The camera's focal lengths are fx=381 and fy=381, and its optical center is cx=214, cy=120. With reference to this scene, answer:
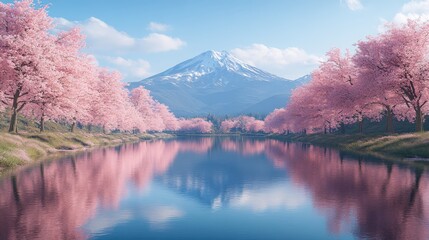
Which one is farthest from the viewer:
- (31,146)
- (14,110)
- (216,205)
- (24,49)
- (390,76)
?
(390,76)

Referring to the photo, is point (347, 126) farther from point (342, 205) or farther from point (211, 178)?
point (342, 205)

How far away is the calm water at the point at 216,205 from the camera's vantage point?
574 inches

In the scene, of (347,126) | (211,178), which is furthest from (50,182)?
(347,126)

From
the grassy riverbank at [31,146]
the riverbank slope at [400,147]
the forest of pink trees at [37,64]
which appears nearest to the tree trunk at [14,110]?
the forest of pink trees at [37,64]

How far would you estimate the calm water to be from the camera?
47.8 ft

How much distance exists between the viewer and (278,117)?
497 feet

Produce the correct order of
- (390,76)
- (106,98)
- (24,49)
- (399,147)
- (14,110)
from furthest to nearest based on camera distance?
(106,98) < (390,76) < (14,110) < (399,147) < (24,49)

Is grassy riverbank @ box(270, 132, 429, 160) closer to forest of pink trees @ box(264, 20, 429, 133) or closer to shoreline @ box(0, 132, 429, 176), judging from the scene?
shoreline @ box(0, 132, 429, 176)

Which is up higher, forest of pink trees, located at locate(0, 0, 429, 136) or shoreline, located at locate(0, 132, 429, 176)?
forest of pink trees, located at locate(0, 0, 429, 136)

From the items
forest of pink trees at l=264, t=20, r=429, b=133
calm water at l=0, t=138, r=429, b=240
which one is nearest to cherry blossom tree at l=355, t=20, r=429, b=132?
forest of pink trees at l=264, t=20, r=429, b=133

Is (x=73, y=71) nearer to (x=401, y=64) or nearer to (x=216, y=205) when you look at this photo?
(x=216, y=205)

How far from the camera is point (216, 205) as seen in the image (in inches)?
781

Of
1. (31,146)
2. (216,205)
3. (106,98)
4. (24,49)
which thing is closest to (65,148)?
(31,146)

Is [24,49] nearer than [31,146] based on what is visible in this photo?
Yes
